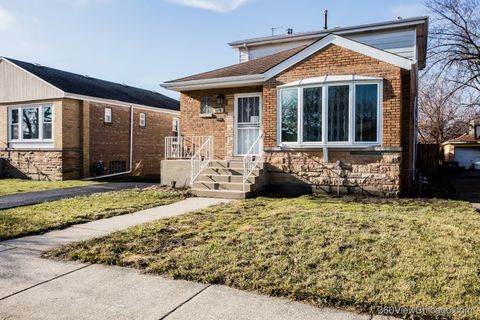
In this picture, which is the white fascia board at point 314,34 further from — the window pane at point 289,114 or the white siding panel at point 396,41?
the window pane at point 289,114

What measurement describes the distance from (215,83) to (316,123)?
3701 mm

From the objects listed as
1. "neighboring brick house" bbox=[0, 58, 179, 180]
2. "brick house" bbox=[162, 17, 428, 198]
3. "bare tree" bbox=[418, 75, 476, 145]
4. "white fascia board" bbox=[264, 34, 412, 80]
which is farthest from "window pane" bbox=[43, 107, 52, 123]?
"bare tree" bbox=[418, 75, 476, 145]

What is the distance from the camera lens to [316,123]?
959 centimetres

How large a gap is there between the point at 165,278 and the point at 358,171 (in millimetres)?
6992

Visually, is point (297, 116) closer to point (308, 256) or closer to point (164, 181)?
point (164, 181)

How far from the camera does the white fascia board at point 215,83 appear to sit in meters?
10.7

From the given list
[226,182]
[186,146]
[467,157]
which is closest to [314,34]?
[186,146]

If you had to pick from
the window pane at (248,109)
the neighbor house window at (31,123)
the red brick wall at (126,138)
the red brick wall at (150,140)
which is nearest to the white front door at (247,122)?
the window pane at (248,109)

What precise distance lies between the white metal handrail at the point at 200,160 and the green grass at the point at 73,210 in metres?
0.85

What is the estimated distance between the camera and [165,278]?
3643mm

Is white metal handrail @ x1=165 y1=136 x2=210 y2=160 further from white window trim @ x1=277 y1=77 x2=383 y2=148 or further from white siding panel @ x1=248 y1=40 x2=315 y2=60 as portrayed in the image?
white siding panel @ x1=248 y1=40 x2=315 y2=60

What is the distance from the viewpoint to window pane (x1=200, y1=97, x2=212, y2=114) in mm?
12188

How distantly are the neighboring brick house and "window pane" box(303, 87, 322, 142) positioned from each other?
423 inches

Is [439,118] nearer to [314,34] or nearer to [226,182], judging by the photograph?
[314,34]
